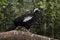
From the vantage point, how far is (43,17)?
7715 millimetres

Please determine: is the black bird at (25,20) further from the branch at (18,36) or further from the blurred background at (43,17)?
the branch at (18,36)

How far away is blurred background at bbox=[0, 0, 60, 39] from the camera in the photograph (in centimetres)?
755

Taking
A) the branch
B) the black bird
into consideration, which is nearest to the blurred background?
the black bird

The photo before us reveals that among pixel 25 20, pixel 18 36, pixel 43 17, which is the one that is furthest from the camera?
pixel 43 17

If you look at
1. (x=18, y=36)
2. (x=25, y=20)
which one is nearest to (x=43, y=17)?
(x=25, y=20)

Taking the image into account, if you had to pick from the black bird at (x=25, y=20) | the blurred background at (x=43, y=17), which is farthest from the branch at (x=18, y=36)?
the blurred background at (x=43, y=17)

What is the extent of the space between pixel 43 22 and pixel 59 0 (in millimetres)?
881

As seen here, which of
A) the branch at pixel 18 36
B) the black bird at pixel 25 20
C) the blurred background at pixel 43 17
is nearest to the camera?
the branch at pixel 18 36

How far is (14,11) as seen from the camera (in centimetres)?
786

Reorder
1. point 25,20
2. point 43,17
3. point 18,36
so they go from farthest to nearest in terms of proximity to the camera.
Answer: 1. point 43,17
2. point 25,20
3. point 18,36

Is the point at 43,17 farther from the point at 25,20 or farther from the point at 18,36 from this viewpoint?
the point at 18,36

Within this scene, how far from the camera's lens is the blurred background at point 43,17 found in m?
7.55

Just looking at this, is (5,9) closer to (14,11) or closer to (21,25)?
(14,11)

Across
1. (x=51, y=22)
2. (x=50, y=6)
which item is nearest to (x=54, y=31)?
(x=51, y=22)
